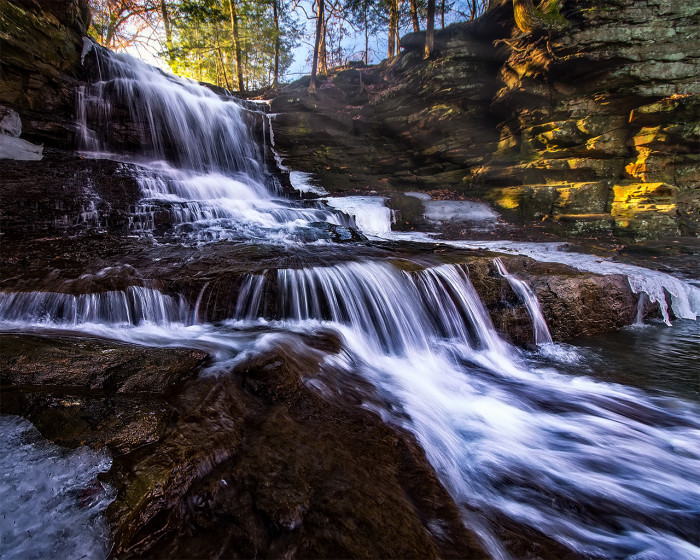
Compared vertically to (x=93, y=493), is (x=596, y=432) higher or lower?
lower

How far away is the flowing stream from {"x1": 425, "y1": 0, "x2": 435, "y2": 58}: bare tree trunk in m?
11.8

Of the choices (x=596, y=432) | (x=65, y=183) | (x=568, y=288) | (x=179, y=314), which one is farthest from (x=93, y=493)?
(x=65, y=183)

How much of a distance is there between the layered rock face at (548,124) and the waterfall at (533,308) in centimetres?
569

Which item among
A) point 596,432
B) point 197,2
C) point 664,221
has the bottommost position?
point 596,432

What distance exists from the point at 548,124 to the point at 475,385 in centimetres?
1077

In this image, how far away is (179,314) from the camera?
14.2ft

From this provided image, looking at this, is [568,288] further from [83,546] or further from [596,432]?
[83,546]

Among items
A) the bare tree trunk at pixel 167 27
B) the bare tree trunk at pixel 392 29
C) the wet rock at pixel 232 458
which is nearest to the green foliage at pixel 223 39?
the bare tree trunk at pixel 167 27

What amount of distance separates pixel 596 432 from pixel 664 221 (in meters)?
8.61

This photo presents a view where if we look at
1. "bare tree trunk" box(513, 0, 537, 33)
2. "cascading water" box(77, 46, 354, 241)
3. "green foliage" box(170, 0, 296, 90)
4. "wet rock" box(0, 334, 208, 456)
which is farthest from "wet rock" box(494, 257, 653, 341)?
"green foliage" box(170, 0, 296, 90)

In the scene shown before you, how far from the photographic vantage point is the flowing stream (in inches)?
86.7

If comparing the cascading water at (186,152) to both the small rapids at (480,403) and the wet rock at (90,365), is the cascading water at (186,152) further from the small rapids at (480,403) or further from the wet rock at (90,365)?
the wet rock at (90,365)

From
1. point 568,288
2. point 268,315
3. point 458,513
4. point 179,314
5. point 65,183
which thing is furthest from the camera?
point 65,183

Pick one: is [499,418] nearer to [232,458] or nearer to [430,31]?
[232,458]
